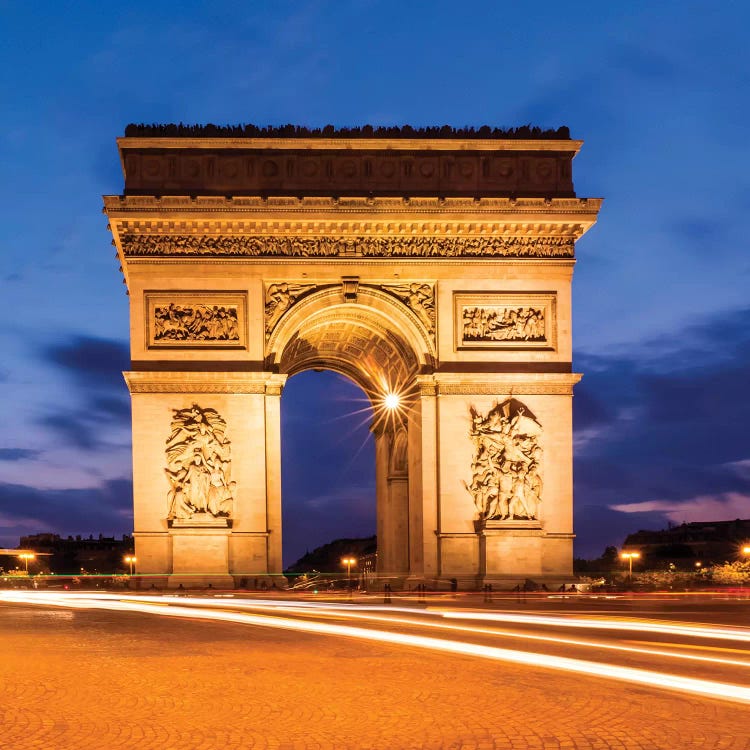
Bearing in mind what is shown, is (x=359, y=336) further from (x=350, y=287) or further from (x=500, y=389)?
(x=500, y=389)

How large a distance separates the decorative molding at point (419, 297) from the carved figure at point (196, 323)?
14.3 feet

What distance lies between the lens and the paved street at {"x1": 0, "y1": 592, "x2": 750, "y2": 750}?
7.28 metres

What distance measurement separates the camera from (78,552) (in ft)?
406

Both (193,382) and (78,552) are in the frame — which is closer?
(193,382)

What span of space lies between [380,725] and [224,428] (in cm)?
2148

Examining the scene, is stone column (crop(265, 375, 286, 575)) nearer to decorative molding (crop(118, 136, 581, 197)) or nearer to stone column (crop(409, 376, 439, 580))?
stone column (crop(409, 376, 439, 580))

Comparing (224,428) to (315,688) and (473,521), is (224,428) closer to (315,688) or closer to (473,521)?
(473,521)

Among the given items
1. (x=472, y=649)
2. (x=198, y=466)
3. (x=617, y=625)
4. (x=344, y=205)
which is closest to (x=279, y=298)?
(x=344, y=205)

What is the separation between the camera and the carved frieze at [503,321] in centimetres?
2972

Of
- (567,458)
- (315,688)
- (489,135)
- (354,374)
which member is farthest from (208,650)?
(354,374)

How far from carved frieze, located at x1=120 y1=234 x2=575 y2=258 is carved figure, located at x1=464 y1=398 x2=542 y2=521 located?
4.39 meters

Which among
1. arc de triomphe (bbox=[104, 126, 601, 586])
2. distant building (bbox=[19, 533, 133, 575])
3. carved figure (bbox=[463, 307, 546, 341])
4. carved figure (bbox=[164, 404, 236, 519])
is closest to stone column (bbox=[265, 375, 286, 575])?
arc de triomphe (bbox=[104, 126, 601, 586])

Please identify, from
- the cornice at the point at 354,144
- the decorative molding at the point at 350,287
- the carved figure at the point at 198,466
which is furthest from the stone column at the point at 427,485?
the cornice at the point at 354,144

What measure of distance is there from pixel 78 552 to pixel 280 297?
102060mm
